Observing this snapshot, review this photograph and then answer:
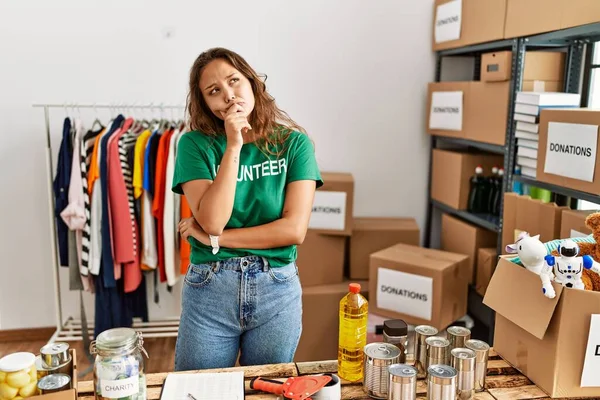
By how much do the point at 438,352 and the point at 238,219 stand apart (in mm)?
655

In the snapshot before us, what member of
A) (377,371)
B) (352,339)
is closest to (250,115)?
(352,339)

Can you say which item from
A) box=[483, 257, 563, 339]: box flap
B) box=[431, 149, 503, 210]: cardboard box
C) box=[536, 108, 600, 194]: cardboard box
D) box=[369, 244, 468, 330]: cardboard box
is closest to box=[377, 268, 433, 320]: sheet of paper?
box=[369, 244, 468, 330]: cardboard box

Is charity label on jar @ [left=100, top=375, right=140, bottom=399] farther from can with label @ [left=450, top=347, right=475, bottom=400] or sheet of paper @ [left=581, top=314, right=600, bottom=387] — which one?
sheet of paper @ [left=581, top=314, right=600, bottom=387]

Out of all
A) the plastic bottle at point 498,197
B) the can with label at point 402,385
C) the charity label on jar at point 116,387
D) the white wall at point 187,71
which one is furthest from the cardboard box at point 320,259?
the charity label on jar at point 116,387

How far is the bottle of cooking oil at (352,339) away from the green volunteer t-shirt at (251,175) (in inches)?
10.9

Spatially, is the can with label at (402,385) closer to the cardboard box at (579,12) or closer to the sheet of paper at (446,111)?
the cardboard box at (579,12)

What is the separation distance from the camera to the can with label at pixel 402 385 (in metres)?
1.15

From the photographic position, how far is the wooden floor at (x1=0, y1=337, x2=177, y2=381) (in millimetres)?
3029

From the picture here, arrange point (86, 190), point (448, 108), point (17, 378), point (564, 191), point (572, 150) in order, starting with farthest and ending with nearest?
point (448, 108), point (86, 190), point (564, 191), point (572, 150), point (17, 378)

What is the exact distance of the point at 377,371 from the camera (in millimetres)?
1229

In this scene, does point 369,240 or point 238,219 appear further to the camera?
point 369,240

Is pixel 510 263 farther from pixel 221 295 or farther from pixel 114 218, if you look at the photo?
pixel 114 218

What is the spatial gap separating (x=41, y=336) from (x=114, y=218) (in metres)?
1.07

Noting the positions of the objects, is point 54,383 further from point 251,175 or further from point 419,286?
point 419,286
